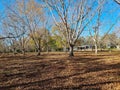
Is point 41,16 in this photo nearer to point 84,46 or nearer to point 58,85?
point 58,85

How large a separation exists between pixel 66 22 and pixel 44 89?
69.5 ft

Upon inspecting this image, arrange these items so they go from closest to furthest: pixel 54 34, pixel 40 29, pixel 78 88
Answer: pixel 78 88 → pixel 40 29 → pixel 54 34

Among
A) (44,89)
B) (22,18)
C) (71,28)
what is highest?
(22,18)

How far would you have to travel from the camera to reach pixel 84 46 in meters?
138

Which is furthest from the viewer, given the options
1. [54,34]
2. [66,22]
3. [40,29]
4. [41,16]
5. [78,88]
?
[54,34]

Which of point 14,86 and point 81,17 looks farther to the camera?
point 81,17

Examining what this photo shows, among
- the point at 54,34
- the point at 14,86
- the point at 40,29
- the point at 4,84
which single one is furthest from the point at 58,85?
the point at 54,34

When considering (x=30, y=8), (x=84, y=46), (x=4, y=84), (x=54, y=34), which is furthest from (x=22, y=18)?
(x=84, y=46)

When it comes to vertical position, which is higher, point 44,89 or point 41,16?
Result: point 41,16

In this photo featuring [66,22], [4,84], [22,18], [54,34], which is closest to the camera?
[4,84]

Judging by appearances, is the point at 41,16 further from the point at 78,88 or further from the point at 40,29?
the point at 78,88

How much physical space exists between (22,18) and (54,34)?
3990cm

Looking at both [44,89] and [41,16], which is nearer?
[44,89]

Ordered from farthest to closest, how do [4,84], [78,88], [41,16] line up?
[41,16] < [4,84] < [78,88]
